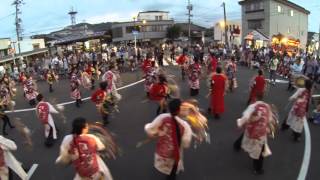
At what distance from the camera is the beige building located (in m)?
52.2

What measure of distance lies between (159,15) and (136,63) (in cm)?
5894

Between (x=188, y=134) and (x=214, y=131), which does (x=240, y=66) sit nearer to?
(x=214, y=131)

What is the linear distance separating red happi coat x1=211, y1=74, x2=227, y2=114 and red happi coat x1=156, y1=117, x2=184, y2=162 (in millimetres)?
5341

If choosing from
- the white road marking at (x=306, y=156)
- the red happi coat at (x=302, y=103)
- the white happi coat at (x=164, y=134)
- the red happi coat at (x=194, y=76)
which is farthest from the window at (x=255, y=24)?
the white happi coat at (x=164, y=134)

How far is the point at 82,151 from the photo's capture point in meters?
6.61

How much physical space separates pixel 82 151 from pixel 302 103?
5.81m

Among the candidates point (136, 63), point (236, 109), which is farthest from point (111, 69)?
point (136, 63)

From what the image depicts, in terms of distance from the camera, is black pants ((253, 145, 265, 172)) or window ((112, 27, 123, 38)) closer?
black pants ((253, 145, 265, 172))

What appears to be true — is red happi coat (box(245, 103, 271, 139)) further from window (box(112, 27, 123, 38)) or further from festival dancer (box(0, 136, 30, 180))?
window (box(112, 27, 123, 38))

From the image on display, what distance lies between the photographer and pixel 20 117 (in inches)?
607

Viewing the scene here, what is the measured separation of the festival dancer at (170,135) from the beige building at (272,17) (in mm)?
45705

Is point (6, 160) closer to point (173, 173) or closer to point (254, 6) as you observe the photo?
point (173, 173)

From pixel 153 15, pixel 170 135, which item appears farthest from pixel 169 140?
pixel 153 15

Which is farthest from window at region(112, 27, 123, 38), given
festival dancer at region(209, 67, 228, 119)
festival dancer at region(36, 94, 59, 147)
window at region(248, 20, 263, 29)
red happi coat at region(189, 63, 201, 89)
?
festival dancer at region(36, 94, 59, 147)
